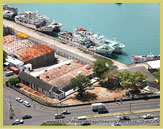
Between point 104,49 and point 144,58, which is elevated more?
point 104,49

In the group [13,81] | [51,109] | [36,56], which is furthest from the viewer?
[36,56]

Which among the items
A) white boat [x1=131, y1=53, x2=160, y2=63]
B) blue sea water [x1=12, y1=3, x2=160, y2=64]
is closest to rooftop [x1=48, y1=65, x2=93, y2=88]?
white boat [x1=131, y1=53, x2=160, y2=63]

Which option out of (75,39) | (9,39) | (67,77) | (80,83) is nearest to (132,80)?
(80,83)

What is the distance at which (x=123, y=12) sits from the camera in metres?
97.0

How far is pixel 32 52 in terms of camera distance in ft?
197

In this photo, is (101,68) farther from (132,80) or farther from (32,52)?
(32,52)

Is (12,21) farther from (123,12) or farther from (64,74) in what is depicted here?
(64,74)

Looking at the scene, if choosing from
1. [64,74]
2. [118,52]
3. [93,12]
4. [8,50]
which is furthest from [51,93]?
[93,12]

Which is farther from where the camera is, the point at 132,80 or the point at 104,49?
the point at 104,49

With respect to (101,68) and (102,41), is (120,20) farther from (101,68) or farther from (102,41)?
(101,68)

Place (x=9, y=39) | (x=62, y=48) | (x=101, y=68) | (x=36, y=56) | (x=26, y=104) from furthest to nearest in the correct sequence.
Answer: (x=9, y=39) → (x=62, y=48) → (x=36, y=56) → (x=101, y=68) → (x=26, y=104)

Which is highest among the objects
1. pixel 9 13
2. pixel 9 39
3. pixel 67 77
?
pixel 9 13

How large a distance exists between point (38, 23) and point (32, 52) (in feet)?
75.9

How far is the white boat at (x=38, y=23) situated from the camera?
7981cm
